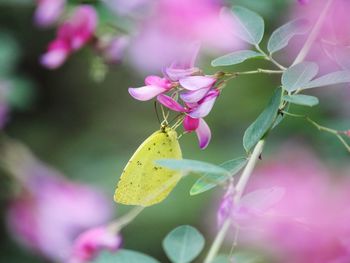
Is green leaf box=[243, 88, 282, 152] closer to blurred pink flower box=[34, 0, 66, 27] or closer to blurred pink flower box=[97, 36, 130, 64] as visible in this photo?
blurred pink flower box=[97, 36, 130, 64]

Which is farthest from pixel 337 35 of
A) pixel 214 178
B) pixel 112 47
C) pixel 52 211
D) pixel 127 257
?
pixel 52 211

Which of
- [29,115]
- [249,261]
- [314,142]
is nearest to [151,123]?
[29,115]

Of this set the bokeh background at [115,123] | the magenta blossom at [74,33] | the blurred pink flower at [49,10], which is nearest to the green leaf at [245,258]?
the bokeh background at [115,123]

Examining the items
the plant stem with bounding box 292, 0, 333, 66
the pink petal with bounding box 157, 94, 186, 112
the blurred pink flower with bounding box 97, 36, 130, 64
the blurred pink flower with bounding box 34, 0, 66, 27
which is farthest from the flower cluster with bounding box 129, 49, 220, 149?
the blurred pink flower with bounding box 34, 0, 66, 27

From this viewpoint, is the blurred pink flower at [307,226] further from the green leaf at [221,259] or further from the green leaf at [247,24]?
the green leaf at [247,24]

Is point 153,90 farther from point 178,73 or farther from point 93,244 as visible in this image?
point 93,244

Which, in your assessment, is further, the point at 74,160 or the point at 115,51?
the point at 74,160

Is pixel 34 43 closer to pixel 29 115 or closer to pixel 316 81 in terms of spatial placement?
pixel 29 115

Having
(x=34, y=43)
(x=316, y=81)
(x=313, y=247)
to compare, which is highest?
(x=34, y=43)
